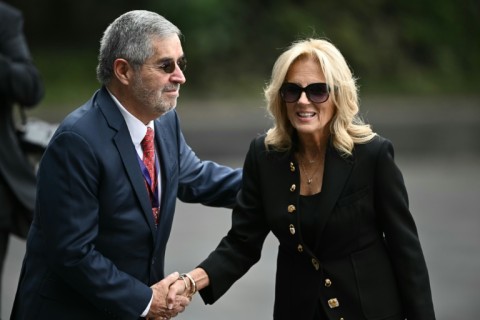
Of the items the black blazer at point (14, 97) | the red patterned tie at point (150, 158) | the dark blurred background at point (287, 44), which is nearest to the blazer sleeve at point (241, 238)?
the red patterned tie at point (150, 158)

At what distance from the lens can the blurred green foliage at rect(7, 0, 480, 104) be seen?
16266 millimetres

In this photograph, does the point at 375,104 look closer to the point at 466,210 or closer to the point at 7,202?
the point at 466,210

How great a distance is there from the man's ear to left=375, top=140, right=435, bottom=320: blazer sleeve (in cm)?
97

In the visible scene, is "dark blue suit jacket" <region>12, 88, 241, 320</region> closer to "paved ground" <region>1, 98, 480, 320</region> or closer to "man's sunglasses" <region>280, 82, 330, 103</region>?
"man's sunglasses" <region>280, 82, 330, 103</region>

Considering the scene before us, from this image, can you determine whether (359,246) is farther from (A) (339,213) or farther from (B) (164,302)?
(B) (164,302)

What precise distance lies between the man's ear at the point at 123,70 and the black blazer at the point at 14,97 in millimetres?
1920

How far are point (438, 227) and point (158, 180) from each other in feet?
19.7

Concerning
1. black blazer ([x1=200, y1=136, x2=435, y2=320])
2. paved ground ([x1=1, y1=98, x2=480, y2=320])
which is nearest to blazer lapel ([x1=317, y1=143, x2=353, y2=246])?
black blazer ([x1=200, y1=136, x2=435, y2=320])

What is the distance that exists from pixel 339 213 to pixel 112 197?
2.74 feet

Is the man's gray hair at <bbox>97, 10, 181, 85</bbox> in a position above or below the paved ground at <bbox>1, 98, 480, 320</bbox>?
above

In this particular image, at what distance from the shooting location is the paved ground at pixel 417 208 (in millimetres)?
7051

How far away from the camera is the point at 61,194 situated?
3.37 meters

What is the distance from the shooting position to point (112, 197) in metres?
3.46

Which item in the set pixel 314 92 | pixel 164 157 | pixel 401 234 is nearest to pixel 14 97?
pixel 164 157
